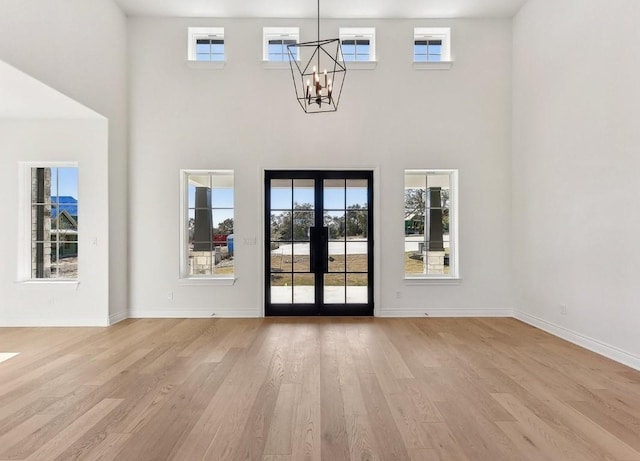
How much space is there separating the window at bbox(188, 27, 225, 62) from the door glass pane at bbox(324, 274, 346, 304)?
12.9 feet

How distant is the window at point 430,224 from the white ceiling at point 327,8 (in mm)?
2440

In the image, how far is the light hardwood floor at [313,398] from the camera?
7.09 feet

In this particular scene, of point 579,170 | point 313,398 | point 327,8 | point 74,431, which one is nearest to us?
point 74,431

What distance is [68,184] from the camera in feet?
16.9

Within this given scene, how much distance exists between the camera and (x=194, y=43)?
5.59 m

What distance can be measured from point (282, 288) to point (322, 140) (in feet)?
8.00

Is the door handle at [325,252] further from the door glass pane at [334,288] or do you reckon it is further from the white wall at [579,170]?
the white wall at [579,170]

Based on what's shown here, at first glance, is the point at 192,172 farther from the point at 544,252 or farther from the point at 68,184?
the point at 544,252

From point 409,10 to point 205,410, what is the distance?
5.84 m

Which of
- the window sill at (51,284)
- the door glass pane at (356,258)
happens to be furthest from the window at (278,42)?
the window sill at (51,284)

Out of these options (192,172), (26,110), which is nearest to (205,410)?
(192,172)

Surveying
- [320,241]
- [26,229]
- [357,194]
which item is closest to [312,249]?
[320,241]

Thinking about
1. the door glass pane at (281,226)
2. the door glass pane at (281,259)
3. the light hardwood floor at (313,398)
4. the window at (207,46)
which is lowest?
the light hardwood floor at (313,398)

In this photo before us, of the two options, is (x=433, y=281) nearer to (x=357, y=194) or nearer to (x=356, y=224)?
(x=356, y=224)
